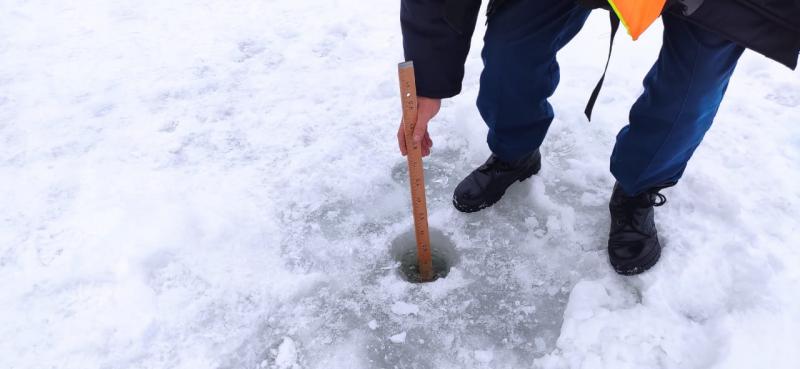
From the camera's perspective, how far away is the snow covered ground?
1653 millimetres

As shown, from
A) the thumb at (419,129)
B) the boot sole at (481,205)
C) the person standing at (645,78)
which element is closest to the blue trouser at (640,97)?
the person standing at (645,78)

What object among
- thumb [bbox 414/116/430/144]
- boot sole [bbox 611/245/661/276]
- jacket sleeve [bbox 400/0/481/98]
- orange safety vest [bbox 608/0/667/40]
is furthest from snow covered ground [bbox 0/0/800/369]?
orange safety vest [bbox 608/0/667/40]

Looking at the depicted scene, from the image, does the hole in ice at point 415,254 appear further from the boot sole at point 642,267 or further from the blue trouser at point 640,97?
the boot sole at point 642,267

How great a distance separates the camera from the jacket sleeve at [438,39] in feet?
4.61

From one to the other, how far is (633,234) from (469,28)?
3.16ft

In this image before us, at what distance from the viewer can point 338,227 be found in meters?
2.07

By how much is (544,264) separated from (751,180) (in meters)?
1.03

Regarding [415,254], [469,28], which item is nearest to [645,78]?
[469,28]

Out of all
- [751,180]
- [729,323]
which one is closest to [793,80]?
[751,180]

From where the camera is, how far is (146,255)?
189 cm

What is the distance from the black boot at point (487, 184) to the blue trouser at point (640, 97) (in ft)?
0.25

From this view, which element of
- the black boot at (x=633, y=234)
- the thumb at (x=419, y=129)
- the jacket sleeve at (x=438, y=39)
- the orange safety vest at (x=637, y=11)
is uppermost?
the orange safety vest at (x=637, y=11)

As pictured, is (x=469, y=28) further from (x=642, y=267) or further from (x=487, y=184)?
(x=642, y=267)

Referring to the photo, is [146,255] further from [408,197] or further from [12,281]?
[408,197]
